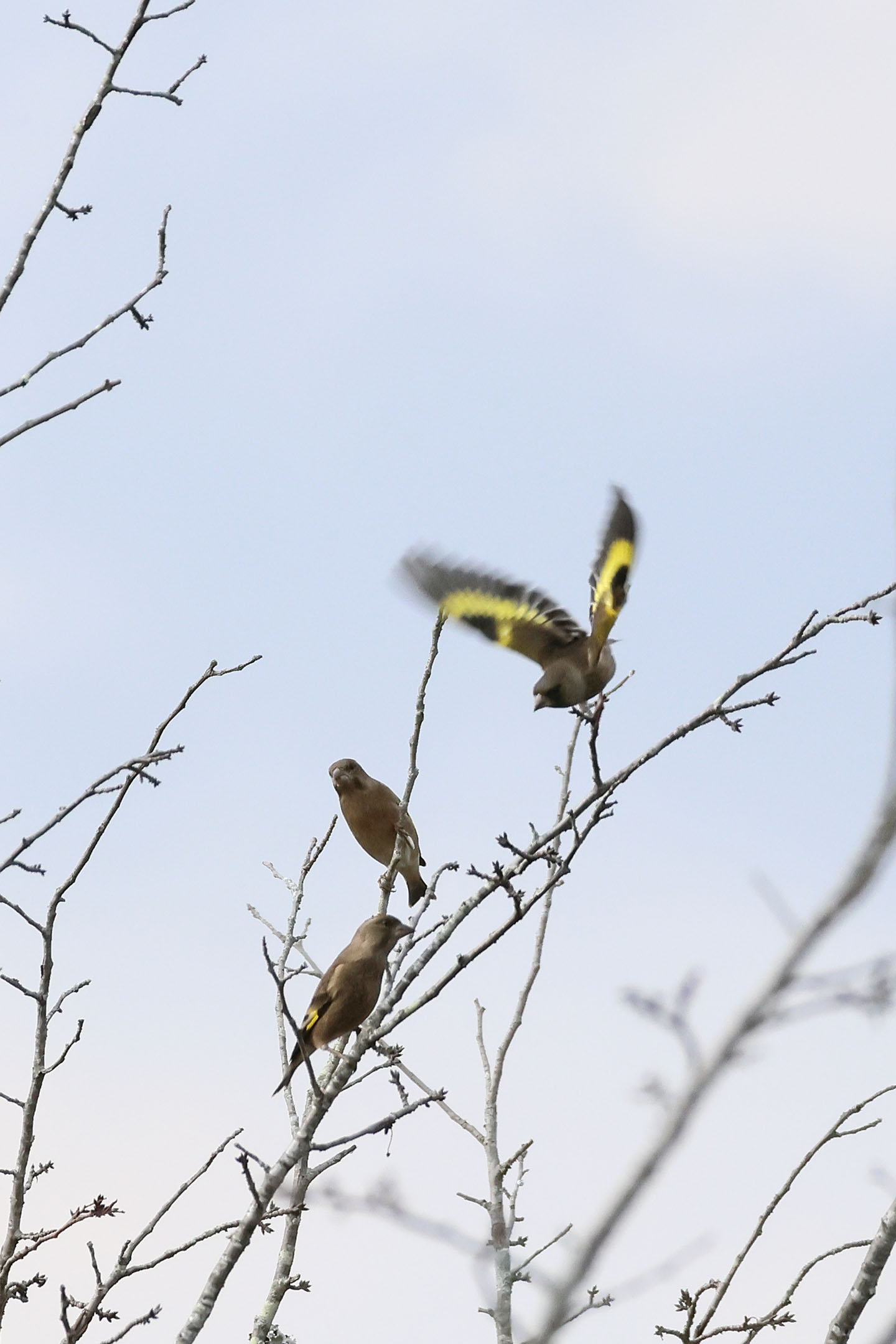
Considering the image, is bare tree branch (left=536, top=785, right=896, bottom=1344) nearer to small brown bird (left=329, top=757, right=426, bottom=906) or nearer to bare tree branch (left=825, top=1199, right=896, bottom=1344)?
bare tree branch (left=825, top=1199, right=896, bottom=1344)

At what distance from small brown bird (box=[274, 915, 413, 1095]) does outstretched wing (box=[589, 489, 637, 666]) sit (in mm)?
1568

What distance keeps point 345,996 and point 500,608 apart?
2055mm

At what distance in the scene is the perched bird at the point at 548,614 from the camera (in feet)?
21.1

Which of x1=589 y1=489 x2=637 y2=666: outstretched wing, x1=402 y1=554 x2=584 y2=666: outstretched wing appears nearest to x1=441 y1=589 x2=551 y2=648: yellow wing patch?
x1=402 y1=554 x2=584 y2=666: outstretched wing

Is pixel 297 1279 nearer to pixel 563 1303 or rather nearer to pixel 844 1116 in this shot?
pixel 844 1116

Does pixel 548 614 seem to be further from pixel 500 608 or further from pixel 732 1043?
pixel 732 1043

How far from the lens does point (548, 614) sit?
714 centimetres

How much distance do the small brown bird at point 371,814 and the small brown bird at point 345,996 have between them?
1.81 meters

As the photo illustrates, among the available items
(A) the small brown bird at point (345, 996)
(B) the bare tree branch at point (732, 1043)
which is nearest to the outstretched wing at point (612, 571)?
(A) the small brown bird at point (345, 996)

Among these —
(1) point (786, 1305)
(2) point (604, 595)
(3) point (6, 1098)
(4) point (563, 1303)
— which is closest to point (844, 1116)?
(1) point (786, 1305)

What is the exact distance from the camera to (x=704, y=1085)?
56.8 inches

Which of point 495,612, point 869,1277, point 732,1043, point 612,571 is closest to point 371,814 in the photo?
point 495,612

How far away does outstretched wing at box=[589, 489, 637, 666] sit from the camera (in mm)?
6344

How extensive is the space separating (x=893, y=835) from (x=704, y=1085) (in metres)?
0.34
